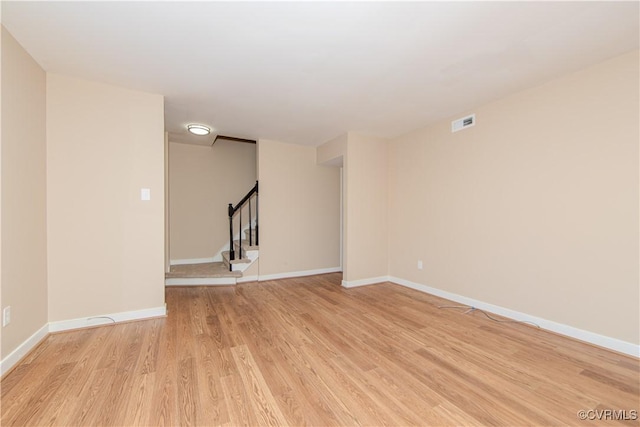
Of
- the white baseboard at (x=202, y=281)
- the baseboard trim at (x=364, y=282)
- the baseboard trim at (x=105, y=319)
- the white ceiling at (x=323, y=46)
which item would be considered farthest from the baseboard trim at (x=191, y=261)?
the white ceiling at (x=323, y=46)

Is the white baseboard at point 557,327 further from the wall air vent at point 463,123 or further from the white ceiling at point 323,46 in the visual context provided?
the white ceiling at point 323,46

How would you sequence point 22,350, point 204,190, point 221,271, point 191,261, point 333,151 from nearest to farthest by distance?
1. point 22,350
2. point 221,271
3. point 333,151
4. point 191,261
5. point 204,190

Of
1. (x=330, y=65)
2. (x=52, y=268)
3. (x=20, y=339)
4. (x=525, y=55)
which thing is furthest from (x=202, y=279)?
(x=525, y=55)

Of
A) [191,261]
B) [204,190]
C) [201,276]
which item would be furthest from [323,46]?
[191,261]

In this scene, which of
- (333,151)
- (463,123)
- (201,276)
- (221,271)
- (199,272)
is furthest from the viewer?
(333,151)

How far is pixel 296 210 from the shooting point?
4.75 meters

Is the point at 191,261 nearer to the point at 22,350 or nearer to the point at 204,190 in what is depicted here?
the point at 204,190

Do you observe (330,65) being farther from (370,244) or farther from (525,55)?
(370,244)

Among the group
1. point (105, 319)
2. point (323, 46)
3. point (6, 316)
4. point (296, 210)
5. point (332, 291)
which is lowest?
point (332, 291)

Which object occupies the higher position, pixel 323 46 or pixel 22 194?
pixel 323 46

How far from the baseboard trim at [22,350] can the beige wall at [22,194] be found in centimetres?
4

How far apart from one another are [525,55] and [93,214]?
401 centimetres

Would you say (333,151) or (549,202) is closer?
(549,202)

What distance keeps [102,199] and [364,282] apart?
11.4 feet
